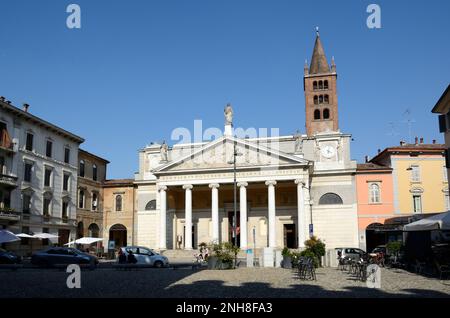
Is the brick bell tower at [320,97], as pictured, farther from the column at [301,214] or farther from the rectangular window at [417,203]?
the column at [301,214]

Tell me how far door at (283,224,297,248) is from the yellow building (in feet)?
33.2

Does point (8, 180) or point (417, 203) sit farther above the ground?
point (8, 180)

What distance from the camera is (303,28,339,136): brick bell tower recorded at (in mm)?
55000

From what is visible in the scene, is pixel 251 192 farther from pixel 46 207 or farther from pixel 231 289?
pixel 231 289

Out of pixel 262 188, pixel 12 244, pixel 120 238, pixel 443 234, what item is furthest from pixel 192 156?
pixel 443 234

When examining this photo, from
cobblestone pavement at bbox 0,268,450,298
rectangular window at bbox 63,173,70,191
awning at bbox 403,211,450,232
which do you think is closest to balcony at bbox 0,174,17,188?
rectangular window at bbox 63,173,70,191

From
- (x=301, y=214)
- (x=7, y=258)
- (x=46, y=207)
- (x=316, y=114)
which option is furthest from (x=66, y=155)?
(x=316, y=114)

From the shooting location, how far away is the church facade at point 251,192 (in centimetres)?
4209

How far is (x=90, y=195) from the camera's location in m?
48.8

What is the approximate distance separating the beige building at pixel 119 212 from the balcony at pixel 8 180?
15.8 metres

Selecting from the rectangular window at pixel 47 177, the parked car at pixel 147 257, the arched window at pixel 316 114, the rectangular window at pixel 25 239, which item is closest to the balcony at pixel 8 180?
the rectangular window at pixel 25 239

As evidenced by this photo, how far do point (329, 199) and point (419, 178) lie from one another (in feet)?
28.1

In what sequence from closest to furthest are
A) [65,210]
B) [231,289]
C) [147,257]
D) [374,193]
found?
[231,289] < [147,257] < [65,210] < [374,193]

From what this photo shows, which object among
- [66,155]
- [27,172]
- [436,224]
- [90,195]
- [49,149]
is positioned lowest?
[436,224]
